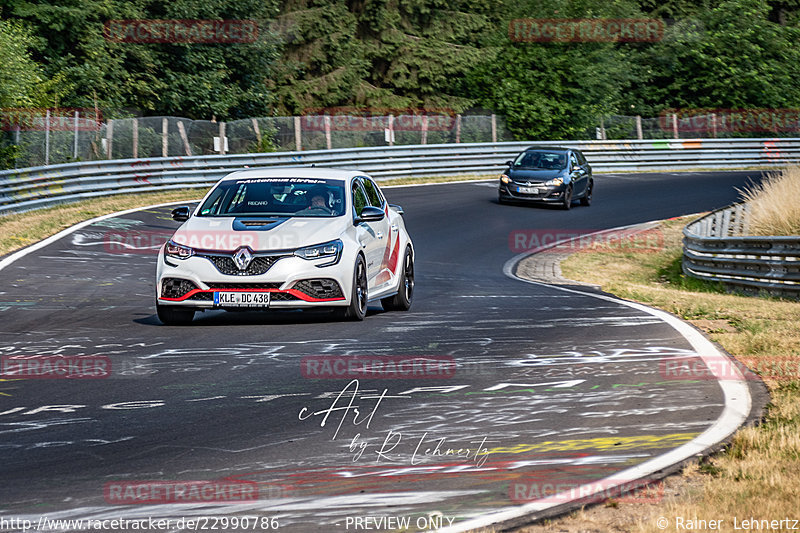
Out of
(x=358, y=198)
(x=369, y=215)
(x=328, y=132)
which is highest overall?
(x=328, y=132)

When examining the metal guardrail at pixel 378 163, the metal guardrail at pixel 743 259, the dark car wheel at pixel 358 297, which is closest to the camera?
the dark car wheel at pixel 358 297

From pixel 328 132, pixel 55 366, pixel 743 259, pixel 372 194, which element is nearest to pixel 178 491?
pixel 55 366

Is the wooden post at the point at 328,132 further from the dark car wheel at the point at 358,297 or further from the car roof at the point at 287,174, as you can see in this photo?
the dark car wheel at the point at 358,297

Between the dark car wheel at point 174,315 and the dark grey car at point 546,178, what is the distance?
2008cm

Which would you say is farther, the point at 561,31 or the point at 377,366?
the point at 561,31

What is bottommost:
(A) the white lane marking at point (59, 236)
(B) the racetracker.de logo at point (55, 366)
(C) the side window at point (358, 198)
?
(B) the racetracker.de logo at point (55, 366)

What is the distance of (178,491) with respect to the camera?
544 centimetres

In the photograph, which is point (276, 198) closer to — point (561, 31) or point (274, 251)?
point (274, 251)

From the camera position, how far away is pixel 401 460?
603 centimetres

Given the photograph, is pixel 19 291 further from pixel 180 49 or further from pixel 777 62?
pixel 777 62

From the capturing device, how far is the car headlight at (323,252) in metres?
11.2

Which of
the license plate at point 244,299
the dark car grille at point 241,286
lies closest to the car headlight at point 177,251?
the dark car grille at point 241,286

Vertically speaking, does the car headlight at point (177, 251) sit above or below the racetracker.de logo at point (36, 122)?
below

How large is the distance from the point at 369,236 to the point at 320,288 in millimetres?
1366
